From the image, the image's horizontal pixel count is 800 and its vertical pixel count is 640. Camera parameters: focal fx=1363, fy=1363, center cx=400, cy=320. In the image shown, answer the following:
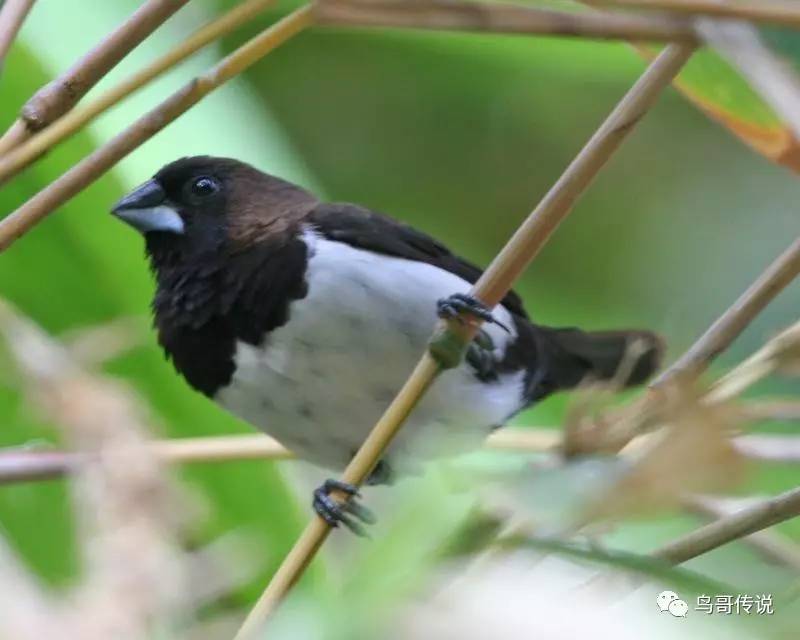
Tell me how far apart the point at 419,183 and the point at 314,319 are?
1486mm

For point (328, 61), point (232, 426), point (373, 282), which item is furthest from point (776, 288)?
point (328, 61)

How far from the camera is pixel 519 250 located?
0.85m

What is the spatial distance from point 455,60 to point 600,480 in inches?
87.2

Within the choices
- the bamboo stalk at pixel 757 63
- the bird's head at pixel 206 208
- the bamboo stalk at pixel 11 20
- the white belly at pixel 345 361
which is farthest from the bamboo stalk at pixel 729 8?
the bird's head at pixel 206 208

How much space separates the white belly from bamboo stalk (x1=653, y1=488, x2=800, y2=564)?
Result: 688mm

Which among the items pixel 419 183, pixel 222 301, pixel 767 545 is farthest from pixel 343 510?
pixel 419 183

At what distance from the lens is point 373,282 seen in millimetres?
1503

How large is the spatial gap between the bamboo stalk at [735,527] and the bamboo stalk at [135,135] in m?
0.37

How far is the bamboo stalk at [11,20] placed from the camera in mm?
889

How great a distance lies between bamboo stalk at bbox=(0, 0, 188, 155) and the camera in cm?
80

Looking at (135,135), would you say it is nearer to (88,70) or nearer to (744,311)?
(88,70)

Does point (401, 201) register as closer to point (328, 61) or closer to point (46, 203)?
point (328, 61)

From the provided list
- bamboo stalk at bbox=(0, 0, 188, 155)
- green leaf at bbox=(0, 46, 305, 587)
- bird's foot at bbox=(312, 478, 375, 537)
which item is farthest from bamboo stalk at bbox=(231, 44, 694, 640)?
green leaf at bbox=(0, 46, 305, 587)

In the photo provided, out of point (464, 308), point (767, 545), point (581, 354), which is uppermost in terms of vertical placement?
point (464, 308)
